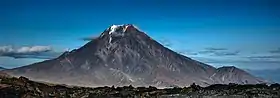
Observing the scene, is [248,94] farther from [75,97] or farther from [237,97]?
[75,97]

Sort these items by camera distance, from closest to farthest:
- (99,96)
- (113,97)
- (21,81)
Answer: (113,97) < (99,96) < (21,81)

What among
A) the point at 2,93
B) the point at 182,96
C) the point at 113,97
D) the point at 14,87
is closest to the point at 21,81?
the point at 14,87

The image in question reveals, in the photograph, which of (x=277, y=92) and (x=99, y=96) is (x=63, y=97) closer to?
(x=99, y=96)

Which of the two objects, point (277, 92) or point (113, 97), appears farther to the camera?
point (113, 97)

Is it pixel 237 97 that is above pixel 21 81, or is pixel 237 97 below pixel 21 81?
below

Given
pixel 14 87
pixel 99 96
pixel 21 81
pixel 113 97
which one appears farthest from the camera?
pixel 21 81

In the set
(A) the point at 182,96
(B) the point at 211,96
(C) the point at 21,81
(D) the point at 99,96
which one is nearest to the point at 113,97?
(D) the point at 99,96

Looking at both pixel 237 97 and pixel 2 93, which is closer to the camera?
pixel 237 97

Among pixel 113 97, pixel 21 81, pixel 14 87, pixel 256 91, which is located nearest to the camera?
pixel 256 91

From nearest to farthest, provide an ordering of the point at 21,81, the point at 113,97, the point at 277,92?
the point at 277,92 → the point at 113,97 → the point at 21,81
